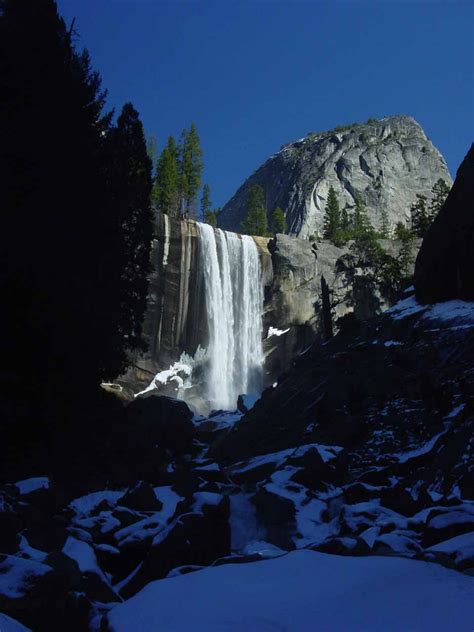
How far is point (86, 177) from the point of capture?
59.5ft

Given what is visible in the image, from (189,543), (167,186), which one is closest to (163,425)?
(189,543)

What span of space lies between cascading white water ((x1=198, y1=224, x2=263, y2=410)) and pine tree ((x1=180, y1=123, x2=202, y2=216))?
15238mm

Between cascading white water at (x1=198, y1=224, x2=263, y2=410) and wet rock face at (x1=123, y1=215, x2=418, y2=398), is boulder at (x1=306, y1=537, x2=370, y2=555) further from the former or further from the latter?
cascading white water at (x1=198, y1=224, x2=263, y2=410)

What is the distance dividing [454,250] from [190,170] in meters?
50.1

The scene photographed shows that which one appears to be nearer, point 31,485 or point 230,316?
point 31,485

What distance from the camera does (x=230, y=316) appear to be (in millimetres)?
53688

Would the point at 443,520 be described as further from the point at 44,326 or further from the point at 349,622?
the point at 44,326

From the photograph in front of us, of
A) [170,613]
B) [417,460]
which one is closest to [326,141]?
[417,460]

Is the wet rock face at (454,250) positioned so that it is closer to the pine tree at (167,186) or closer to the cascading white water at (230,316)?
the cascading white water at (230,316)

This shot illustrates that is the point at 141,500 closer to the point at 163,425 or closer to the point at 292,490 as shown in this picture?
the point at 292,490

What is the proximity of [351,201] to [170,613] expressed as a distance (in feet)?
338

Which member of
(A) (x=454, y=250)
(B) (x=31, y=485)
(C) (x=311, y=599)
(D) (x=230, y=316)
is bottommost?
(B) (x=31, y=485)

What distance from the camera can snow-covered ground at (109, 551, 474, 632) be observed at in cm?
514

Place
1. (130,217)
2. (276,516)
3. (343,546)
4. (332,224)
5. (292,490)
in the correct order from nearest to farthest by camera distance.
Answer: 1. (343,546)
2. (276,516)
3. (292,490)
4. (130,217)
5. (332,224)
